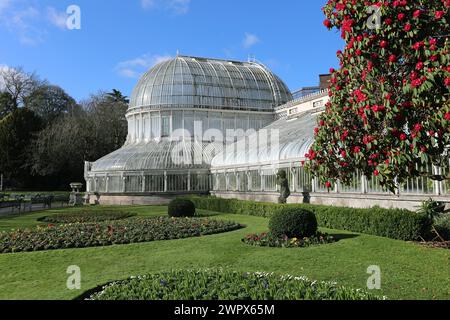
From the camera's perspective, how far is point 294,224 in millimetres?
12789

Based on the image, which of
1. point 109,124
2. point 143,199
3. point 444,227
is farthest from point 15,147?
point 444,227

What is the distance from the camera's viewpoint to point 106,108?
56656 millimetres

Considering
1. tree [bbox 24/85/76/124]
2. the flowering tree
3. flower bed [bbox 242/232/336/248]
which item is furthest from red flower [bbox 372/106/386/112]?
tree [bbox 24/85/76/124]

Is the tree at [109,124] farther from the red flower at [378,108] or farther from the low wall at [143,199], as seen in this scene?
the red flower at [378,108]

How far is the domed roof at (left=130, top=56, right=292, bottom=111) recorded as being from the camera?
38969mm

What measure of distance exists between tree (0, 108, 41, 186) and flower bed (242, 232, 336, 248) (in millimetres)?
47165

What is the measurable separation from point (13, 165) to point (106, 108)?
46.1 feet

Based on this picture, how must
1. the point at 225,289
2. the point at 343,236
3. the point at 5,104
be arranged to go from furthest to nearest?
the point at 5,104 → the point at 343,236 → the point at 225,289

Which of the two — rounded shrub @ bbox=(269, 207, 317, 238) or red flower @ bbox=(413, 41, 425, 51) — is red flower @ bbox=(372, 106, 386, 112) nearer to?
red flower @ bbox=(413, 41, 425, 51)

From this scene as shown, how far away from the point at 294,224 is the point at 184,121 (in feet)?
88.8

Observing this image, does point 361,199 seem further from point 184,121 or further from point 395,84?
point 184,121
